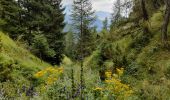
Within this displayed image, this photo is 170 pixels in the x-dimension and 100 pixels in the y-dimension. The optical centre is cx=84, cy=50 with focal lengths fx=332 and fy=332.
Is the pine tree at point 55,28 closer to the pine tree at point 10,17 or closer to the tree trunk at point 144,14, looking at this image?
the pine tree at point 10,17

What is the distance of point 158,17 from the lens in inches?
680

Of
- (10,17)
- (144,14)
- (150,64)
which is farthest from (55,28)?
(150,64)

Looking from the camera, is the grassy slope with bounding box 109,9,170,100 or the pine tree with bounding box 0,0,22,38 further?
the pine tree with bounding box 0,0,22,38

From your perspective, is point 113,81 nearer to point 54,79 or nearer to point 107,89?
point 107,89

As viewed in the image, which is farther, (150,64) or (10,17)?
(10,17)

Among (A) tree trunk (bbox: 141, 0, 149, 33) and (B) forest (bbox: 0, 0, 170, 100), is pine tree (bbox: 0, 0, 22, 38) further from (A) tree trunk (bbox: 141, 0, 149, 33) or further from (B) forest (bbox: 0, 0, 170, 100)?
(A) tree trunk (bbox: 141, 0, 149, 33)

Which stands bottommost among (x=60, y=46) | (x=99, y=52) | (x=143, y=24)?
(x=60, y=46)

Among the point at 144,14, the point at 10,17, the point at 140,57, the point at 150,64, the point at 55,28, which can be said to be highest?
the point at 144,14

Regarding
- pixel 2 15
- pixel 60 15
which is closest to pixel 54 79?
pixel 2 15

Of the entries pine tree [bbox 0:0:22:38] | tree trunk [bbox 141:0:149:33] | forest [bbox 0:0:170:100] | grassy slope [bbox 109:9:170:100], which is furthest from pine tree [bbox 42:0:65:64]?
tree trunk [bbox 141:0:149:33]

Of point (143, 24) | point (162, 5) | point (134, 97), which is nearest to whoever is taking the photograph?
point (134, 97)

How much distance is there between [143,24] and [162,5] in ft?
9.26

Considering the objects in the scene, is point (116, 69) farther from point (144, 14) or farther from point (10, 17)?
point (10, 17)

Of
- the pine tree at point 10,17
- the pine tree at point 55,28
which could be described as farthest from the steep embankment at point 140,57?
the pine tree at point 55,28
